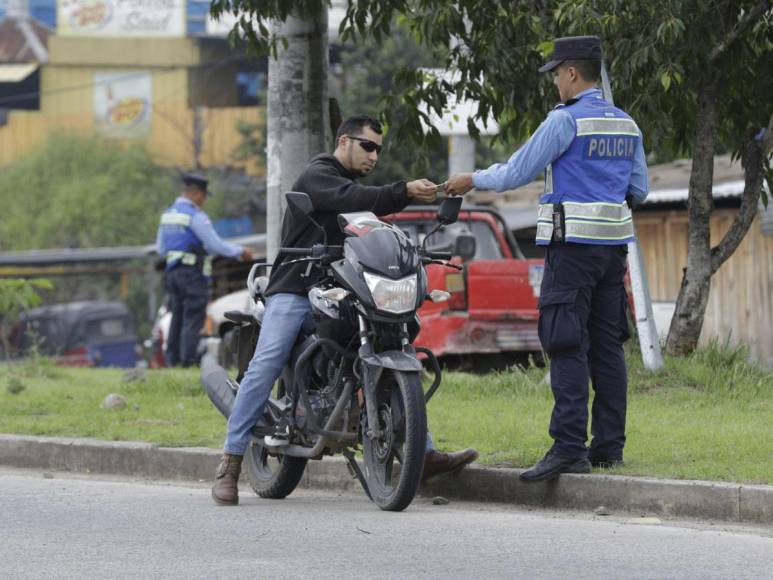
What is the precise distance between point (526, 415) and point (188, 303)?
240 inches

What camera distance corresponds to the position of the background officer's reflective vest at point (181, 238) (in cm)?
1487

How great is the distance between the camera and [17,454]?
9.51 m

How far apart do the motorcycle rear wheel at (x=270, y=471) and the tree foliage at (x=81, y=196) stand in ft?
144

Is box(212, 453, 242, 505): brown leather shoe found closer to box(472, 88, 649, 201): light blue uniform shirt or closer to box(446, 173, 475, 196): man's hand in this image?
box(446, 173, 475, 196): man's hand

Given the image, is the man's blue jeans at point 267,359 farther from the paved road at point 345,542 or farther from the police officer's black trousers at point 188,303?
the police officer's black trousers at point 188,303

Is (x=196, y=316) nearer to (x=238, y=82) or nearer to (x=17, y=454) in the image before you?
(x=17, y=454)

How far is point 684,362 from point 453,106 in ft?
8.34

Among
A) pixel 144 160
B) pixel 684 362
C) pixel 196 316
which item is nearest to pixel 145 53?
pixel 144 160

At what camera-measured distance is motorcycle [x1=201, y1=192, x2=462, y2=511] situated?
6738 mm

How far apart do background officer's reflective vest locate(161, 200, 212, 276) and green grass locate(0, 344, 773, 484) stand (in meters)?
2.30

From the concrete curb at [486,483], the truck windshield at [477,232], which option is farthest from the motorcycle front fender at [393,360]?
the truck windshield at [477,232]

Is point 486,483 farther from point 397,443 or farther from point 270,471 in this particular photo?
point 270,471

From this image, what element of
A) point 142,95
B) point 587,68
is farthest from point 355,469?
point 142,95

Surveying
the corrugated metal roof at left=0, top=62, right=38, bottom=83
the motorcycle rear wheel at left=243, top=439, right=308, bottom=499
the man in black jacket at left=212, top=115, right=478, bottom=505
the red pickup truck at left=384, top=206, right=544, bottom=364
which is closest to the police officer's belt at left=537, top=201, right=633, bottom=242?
the man in black jacket at left=212, top=115, right=478, bottom=505
